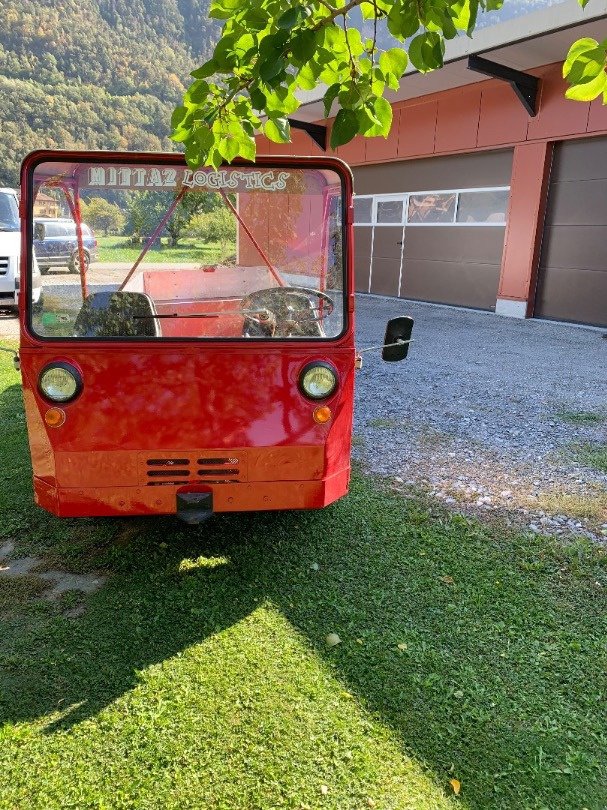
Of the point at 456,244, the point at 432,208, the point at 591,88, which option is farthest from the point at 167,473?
the point at 432,208

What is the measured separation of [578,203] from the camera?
10.9 meters

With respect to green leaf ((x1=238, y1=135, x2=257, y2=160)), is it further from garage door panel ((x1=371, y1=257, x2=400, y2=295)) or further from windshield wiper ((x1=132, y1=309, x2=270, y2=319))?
garage door panel ((x1=371, y1=257, x2=400, y2=295))

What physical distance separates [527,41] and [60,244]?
967 centimetres

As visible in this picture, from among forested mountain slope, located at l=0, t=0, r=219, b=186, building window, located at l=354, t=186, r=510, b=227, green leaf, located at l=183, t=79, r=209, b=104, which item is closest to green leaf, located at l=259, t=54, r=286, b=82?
green leaf, located at l=183, t=79, r=209, b=104

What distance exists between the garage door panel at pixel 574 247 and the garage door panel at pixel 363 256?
5.28 metres

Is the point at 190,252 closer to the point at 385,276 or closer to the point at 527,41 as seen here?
the point at 527,41

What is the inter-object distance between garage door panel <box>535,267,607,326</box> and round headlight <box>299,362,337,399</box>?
9307 mm

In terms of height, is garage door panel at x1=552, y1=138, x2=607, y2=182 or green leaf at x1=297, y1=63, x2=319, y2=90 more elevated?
garage door panel at x1=552, y1=138, x2=607, y2=182

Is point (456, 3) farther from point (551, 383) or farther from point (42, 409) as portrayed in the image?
point (551, 383)

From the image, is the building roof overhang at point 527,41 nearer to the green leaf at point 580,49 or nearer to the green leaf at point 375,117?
the green leaf at point 375,117

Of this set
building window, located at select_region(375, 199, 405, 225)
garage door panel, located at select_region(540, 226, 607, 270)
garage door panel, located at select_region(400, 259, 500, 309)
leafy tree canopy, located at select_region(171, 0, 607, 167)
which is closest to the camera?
leafy tree canopy, located at select_region(171, 0, 607, 167)

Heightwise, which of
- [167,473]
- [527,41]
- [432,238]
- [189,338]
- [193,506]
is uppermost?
[527,41]

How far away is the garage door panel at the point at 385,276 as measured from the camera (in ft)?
49.8

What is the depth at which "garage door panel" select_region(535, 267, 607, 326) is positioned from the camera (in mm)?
10812
